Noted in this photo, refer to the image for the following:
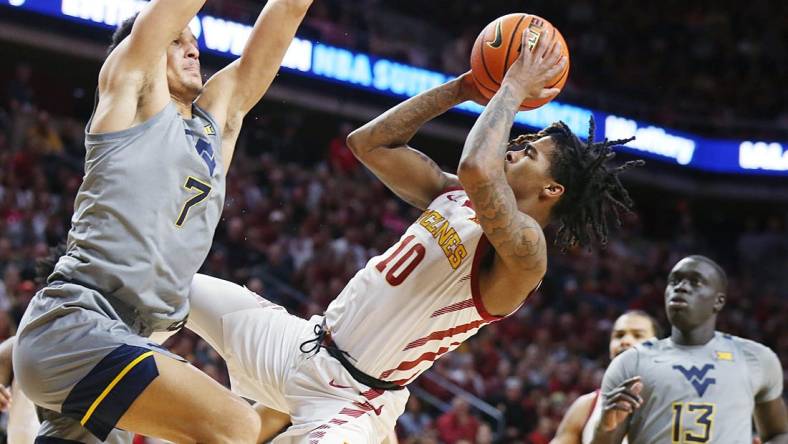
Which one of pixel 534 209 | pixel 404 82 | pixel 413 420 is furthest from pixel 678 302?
pixel 404 82

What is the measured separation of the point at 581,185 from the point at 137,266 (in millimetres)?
1774

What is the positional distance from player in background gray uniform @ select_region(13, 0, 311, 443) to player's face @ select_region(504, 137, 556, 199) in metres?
1.12

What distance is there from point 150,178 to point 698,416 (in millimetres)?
3074

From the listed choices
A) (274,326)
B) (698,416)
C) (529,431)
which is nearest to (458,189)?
(274,326)

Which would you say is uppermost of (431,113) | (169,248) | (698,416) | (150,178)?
(431,113)

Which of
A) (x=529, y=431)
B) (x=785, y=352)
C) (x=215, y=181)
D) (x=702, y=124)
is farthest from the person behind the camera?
(x=702, y=124)

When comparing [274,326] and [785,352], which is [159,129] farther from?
[785,352]

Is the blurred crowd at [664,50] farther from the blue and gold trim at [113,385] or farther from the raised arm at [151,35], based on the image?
the blue and gold trim at [113,385]

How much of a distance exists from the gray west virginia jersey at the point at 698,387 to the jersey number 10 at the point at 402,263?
5.95 ft

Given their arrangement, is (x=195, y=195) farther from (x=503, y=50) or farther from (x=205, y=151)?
(x=503, y=50)

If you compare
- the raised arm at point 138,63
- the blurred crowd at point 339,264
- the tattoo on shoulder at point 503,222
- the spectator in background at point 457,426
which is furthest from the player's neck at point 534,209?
the spectator in background at point 457,426

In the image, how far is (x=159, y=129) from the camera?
3.61 meters

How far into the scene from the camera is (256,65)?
13.6 feet

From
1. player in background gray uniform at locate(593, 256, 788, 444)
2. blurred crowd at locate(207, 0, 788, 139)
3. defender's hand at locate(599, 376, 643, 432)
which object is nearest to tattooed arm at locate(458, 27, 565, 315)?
defender's hand at locate(599, 376, 643, 432)
